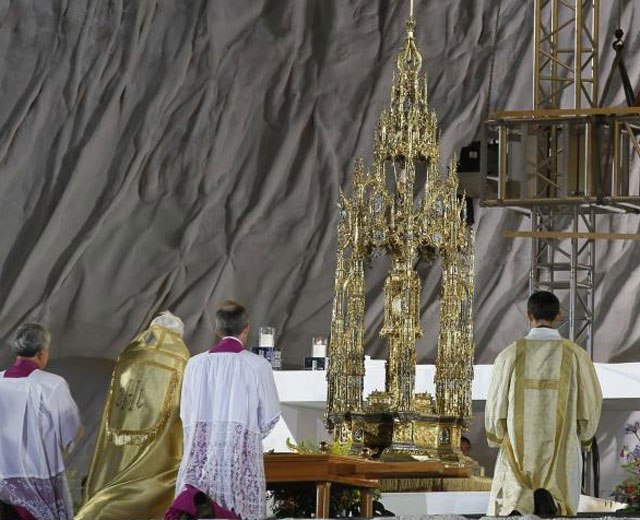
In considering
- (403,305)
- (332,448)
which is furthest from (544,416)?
(403,305)

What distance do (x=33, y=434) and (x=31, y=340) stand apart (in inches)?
22.1

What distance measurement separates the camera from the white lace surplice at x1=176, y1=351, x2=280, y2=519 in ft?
29.4

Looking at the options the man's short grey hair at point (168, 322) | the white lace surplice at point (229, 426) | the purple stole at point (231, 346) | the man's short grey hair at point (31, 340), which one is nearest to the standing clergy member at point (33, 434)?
the man's short grey hair at point (31, 340)

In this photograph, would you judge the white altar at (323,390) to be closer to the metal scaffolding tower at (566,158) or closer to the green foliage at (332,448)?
the metal scaffolding tower at (566,158)

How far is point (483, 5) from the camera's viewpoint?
846 inches

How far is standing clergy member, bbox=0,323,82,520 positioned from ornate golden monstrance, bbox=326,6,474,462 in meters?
3.14

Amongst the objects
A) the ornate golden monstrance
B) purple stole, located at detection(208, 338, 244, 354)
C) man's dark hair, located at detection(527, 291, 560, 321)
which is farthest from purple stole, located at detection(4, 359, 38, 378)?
the ornate golden monstrance

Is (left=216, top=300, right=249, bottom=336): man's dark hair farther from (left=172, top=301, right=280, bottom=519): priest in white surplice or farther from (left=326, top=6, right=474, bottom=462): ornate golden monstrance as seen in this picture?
(left=326, top=6, right=474, bottom=462): ornate golden monstrance

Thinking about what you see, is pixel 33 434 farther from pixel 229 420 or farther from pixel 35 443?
pixel 229 420

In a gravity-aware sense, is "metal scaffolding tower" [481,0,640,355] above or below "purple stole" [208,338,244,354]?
above

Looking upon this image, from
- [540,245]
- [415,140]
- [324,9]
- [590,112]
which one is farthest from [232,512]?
[324,9]

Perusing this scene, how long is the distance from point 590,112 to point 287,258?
857 cm

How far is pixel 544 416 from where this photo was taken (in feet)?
29.8

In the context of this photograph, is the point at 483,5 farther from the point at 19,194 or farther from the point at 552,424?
the point at 552,424
